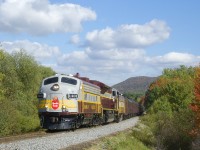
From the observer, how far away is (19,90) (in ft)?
189

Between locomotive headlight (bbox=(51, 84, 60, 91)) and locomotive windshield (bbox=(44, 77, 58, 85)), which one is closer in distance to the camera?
locomotive headlight (bbox=(51, 84, 60, 91))

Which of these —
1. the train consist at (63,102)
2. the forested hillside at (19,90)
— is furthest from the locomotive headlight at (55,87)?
the forested hillside at (19,90)

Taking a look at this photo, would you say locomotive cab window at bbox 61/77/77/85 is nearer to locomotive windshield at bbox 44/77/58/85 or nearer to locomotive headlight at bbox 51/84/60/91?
locomotive windshield at bbox 44/77/58/85

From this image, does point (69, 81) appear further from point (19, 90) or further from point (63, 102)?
point (19, 90)

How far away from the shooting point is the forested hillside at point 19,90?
33.0m

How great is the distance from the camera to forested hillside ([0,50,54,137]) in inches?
1298

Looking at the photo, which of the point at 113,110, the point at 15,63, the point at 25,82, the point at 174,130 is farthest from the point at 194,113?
the point at 15,63

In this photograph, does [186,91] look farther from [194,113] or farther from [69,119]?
[69,119]

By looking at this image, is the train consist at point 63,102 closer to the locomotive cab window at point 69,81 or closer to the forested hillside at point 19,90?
the locomotive cab window at point 69,81

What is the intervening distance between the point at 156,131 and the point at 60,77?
36.5 feet

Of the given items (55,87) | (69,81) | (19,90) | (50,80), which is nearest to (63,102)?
(55,87)

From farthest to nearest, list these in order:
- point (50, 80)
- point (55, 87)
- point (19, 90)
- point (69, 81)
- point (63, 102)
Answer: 1. point (19, 90)
2. point (50, 80)
3. point (69, 81)
4. point (55, 87)
5. point (63, 102)

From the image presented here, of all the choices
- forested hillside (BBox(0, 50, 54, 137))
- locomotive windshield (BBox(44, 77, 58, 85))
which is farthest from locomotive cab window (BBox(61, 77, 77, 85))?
forested hillside (BBox(0, 50, 54, 137))

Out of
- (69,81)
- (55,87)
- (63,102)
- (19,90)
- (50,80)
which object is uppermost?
(19,90)
